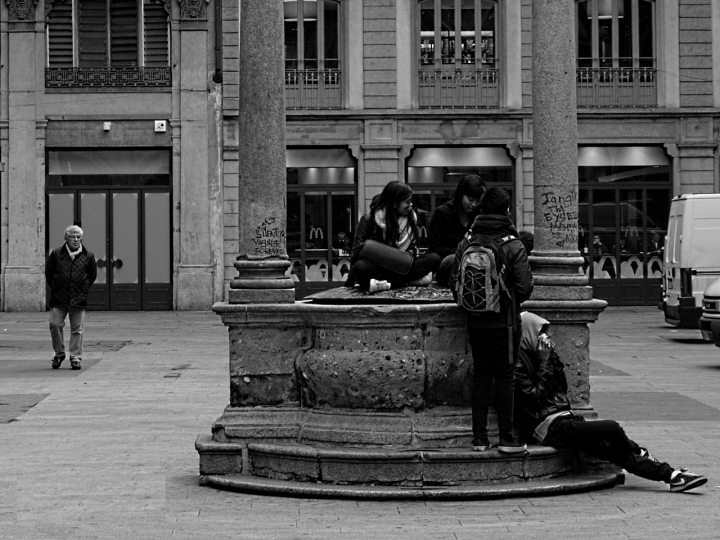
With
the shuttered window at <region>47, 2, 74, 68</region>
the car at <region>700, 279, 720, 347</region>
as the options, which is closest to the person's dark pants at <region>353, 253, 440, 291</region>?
the car at <region>700, 279, 720, 347</region>

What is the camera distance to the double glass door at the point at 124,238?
28703 mm

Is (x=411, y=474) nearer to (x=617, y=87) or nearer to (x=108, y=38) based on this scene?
(x=108, y=38)

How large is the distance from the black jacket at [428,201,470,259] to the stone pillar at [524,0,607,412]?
0.65 m

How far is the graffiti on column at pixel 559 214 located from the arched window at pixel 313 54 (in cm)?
1987

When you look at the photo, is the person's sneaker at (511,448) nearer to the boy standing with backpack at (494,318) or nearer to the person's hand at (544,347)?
the boy standing with backpack at (494,318)

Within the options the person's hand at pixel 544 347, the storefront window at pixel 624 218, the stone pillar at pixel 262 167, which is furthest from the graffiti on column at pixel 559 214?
the storefront window at pixel 624 218

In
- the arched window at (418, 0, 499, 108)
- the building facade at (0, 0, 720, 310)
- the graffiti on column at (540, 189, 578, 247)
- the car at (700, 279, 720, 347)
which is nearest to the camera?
the graffiti on column at (540, 189, 578, 247)

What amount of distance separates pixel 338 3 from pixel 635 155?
7456 mm

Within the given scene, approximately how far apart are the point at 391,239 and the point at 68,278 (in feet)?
29.0

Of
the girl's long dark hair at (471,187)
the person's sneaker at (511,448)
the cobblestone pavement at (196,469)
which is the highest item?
the girl's long dark hair at (471,187)

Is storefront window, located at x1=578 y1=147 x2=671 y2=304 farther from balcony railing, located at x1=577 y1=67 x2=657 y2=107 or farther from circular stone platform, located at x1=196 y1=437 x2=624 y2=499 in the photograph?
circular stone platform, located at x1=196 y1=437 x2=624 y2=499

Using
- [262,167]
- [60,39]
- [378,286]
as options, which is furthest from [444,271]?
[60,39]

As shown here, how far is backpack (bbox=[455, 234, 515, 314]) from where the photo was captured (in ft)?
27.3

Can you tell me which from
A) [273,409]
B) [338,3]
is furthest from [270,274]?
[338,3]
